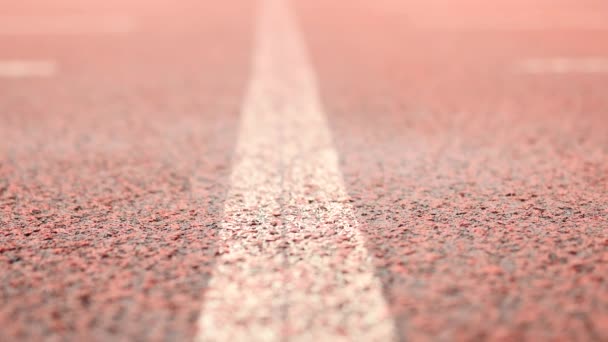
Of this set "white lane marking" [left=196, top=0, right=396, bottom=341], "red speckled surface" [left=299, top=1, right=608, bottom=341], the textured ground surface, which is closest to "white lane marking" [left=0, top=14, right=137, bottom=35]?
the textured ground surface

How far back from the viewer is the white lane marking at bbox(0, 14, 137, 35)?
485 centimetres

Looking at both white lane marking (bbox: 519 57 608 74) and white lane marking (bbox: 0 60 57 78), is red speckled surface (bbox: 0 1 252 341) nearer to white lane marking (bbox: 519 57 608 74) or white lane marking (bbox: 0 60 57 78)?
white lane marking (bbox: 0 60 57 78)

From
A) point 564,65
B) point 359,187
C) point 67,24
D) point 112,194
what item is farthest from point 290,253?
point 67,24

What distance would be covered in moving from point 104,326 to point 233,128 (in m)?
1.26

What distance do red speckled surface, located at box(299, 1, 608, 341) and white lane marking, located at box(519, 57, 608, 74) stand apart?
0.35ft

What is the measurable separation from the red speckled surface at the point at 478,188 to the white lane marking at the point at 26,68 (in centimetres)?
136

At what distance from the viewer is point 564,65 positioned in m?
3.42

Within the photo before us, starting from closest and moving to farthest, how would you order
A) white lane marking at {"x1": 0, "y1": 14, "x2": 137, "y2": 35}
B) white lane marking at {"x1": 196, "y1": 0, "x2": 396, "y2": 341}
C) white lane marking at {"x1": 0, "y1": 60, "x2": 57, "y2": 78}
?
white lane marking at {"x1": 196, "y1": 0, "x2": 396, "y2": 341} → white lane marking at {"x1": 0, "y1": 60, "x2": 57, "y2": 78} → white lane marking at {"x1": 0, "y1": 14, "x2": 137, "y2": 35}

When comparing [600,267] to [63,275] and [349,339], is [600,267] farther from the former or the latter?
[63,275]

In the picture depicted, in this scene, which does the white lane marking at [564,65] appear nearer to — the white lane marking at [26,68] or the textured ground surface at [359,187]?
the textured ground surface at [359,187]

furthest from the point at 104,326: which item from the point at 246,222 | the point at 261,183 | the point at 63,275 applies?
the point at 261,183

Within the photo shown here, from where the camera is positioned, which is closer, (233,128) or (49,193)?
(49,193)

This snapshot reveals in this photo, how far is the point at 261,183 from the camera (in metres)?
1.63

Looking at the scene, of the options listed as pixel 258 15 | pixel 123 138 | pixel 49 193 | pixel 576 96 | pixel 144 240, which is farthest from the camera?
pixel 258 15
